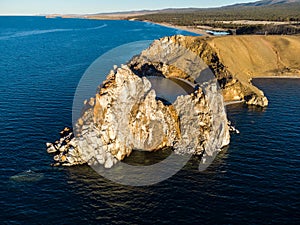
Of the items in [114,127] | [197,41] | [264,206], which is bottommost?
[264,206]

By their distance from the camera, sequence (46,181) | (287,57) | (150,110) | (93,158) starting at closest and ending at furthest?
(46,181)
(93,158)
(150,110)
(287,57)

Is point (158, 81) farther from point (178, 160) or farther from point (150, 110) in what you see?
point (178, 160)

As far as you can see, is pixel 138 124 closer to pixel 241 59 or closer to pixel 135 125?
pixel 135 125

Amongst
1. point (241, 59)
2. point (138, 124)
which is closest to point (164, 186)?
point (138, 124)

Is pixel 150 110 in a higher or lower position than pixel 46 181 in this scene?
higher

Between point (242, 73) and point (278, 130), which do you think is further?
point (242, 73)

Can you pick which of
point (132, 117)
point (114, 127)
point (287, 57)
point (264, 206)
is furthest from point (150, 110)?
point (287, 57)
